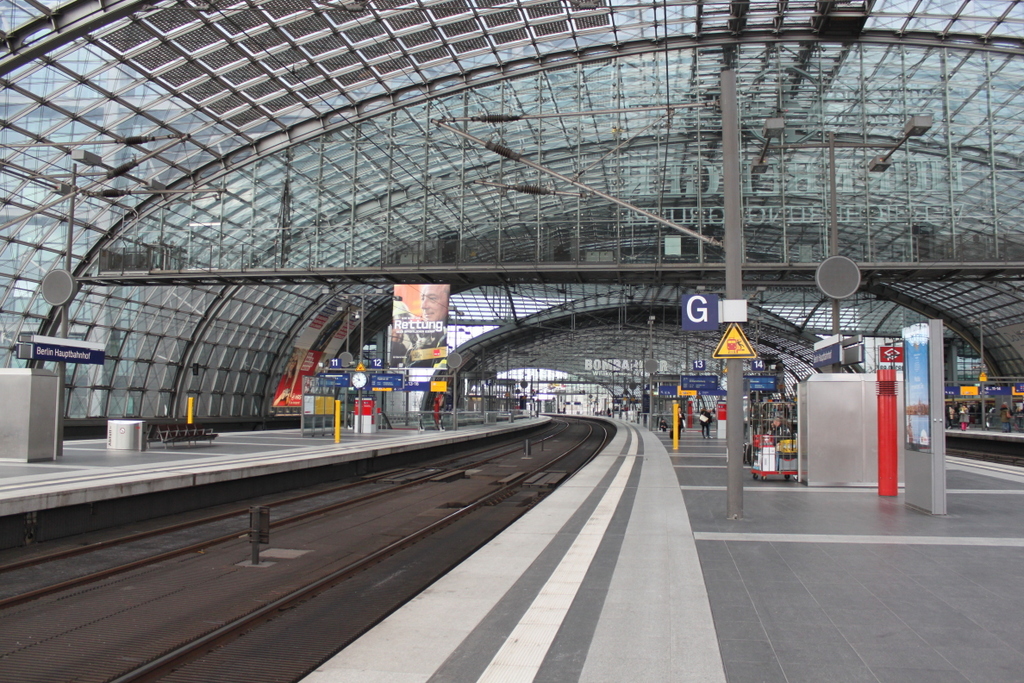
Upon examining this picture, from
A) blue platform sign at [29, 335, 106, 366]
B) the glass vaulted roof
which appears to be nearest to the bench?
blue platform sign at [29, 335, 106, 366]

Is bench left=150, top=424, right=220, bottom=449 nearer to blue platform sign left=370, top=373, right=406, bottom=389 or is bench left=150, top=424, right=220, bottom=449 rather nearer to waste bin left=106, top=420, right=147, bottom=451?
waste bin left=106, top=420, right=147, bottom=451

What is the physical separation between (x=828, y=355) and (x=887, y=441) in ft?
6.94

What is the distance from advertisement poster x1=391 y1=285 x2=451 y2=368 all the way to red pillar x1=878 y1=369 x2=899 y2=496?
20220 mm

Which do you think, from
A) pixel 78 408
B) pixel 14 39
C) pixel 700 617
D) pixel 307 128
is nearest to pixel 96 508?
pixel 700 617

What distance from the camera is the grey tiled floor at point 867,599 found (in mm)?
5000

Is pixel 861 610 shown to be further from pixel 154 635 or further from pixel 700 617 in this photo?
pixel 154 635

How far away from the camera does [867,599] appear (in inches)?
260

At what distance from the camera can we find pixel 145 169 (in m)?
36.9

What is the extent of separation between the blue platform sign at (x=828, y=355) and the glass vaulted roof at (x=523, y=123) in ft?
44.5

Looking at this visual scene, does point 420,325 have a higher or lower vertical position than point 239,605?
higher

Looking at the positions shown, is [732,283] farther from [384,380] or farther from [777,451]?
[384,380]

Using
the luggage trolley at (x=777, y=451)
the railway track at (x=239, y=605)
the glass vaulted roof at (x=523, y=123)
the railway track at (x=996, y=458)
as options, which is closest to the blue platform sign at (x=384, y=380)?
the glass vaulted roof at (x=523, y=123)

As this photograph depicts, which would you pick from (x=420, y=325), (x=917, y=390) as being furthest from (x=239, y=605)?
(x=420, y=325)

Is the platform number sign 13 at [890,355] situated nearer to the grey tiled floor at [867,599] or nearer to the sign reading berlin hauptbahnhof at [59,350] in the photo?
the grey tiled floor at [867,599]
